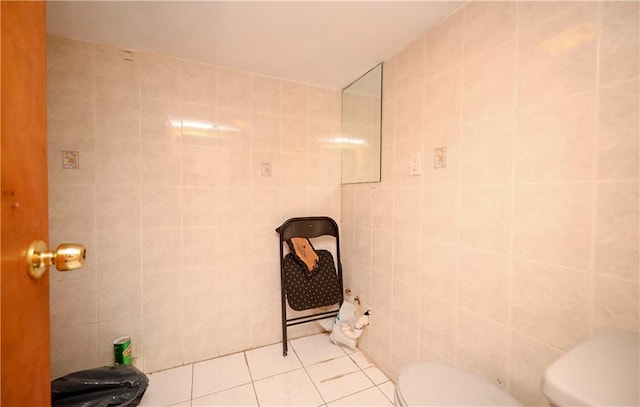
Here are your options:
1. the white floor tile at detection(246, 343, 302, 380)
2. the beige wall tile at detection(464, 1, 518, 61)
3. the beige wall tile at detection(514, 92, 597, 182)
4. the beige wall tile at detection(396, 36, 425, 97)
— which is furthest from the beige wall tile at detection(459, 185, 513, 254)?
the white floor tile at detection(246, 343, 302, 380)

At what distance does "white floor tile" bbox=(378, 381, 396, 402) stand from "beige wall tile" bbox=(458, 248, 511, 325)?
2.50ft

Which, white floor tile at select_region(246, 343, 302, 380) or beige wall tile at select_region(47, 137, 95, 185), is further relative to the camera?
white floor tile at select_region(246, 343, 302, 380)

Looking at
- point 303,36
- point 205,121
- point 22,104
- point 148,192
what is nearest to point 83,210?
point 148,192

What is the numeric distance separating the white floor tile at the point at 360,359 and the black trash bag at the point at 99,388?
4.18 feet

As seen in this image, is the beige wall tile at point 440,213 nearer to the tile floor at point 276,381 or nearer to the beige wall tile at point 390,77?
the beige wall tile at point 390,77

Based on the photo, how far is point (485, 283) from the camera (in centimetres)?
111

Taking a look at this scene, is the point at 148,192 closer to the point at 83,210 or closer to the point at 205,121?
the point at 83,210

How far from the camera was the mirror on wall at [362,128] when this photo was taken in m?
1.78

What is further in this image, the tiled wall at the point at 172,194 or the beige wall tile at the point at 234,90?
the beige wall tile at the point at 234,90

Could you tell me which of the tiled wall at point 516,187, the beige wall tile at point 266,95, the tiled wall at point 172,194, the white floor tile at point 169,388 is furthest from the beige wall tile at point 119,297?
the tiled wall at point 516,187

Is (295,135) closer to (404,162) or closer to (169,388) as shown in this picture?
(404,162)

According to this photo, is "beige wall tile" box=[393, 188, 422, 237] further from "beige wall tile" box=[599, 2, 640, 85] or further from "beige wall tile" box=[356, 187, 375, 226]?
"beige wall tile" box=[599, 2, 640, 85]

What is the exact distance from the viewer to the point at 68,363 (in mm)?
1509

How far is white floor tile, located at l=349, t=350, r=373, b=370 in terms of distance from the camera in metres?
1.78
